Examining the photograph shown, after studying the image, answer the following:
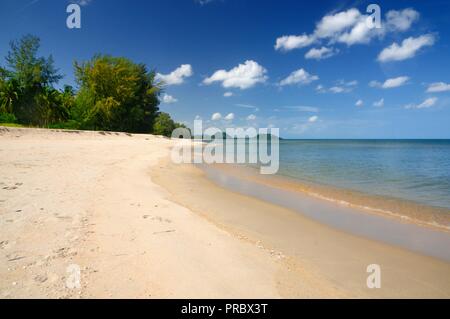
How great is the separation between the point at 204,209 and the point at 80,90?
128ft

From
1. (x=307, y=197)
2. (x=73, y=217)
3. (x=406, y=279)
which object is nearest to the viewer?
(x=406, y=279)

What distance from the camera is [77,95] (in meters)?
37.4

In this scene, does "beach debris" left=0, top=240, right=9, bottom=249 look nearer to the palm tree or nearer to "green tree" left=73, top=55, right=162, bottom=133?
"green tree" left=73, top=55, right=162, bottom=133

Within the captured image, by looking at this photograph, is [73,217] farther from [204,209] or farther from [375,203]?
[375,203]

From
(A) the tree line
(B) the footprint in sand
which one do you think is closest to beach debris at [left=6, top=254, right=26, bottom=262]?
(B) the footprint in sand

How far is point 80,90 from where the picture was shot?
37.5 meters

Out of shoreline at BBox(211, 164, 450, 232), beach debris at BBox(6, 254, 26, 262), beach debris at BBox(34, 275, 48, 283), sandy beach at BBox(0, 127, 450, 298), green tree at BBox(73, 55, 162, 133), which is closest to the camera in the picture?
beach debris at BBox(34, 275, 48, 283)

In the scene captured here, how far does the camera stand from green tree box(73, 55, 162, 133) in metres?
36.3

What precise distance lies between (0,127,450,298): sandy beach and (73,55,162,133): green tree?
34.0 m

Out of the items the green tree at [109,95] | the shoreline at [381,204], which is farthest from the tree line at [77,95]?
the shoreline at [381,204]

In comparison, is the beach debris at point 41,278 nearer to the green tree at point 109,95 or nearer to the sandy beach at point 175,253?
the sandy beach at point 175,253

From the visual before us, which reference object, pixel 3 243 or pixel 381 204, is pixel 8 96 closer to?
pixel 3 243
